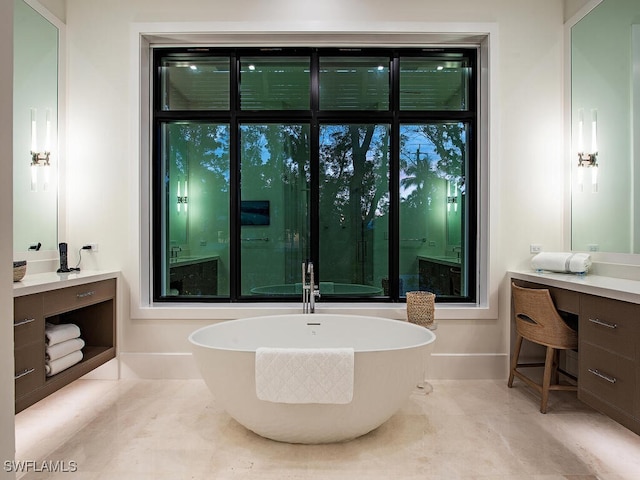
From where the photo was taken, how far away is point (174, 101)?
3.22 metres

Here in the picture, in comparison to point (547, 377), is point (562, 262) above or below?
above

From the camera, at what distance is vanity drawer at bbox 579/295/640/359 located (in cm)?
178

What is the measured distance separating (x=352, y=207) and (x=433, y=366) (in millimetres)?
1394

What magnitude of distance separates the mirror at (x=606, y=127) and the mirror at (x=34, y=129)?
12.5 ft

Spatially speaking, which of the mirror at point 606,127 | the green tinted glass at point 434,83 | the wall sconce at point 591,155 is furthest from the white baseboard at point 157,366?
the wall sconce at point 591,155

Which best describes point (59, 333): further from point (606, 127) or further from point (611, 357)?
point (606, 127)

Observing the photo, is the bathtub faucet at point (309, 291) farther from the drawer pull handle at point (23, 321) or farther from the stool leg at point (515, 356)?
the drawer pull handle at point (23, 321)

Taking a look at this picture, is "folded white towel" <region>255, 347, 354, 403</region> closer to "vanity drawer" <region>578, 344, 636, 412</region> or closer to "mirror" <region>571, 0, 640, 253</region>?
"vanity drawer" <region>578, 344, 636, 412</region>

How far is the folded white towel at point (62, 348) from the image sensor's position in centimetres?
227

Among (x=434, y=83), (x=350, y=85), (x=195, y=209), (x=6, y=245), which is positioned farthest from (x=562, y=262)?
(x=6, y=245)

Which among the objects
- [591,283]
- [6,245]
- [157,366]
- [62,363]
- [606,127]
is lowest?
[157,366]

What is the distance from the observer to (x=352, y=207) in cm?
329

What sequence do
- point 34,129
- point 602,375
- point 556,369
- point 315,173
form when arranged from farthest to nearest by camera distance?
1. point 315,173
2. point 34,129
3. point 556,369
4. point 602,375

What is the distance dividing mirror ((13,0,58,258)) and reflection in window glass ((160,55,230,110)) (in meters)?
0.78
